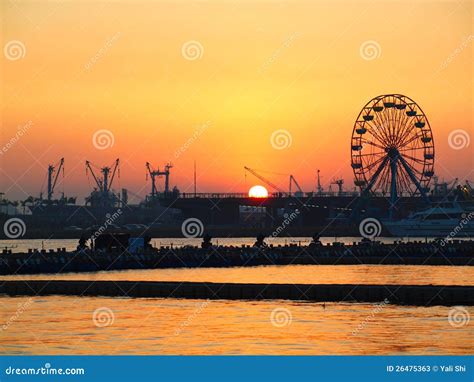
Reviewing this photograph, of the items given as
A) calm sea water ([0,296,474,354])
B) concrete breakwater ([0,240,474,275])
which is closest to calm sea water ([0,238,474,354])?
calm sea water ([0,296,474,354])

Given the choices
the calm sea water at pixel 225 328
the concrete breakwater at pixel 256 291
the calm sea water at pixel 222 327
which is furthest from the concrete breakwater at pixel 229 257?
the calm sea water at pixel 225 328

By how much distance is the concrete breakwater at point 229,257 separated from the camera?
8712cm

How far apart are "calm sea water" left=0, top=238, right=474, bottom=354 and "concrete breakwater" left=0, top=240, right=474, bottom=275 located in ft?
87.9

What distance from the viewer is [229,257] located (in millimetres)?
99062

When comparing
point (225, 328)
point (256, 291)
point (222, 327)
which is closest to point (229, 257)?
point (256, 291)

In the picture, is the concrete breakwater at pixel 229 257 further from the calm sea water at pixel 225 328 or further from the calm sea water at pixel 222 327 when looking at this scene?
the calm sea water at pixel 225 328

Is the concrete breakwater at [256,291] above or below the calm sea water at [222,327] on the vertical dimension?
above

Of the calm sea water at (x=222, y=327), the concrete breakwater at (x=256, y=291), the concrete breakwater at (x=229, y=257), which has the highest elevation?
the concrete breakwater at (x=229, y=257)

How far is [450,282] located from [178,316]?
29.2 metres

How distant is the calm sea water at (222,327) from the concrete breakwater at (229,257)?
2679 centimetres

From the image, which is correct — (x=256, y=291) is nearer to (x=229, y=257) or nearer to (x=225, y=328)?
(x=225, y=328)

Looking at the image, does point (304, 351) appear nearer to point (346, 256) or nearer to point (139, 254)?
point (139, 254)

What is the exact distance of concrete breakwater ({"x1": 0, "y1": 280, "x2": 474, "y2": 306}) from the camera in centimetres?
5600

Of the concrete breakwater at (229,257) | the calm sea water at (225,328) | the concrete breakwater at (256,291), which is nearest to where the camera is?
the calm sea water at (225,328)
